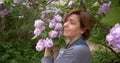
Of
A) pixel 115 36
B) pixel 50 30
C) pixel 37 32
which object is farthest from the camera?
pixel 50 30

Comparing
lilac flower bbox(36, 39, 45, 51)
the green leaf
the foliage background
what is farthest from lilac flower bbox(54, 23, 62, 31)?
the foliage background

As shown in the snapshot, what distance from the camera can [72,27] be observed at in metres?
2.20

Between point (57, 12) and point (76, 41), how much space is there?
1028 millimetres

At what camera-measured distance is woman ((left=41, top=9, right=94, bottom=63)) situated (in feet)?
7.19

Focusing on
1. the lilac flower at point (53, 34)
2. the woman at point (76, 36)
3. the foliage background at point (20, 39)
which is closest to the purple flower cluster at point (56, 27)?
the lilac flower at point (53, 34)

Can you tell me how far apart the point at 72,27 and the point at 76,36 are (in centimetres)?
9

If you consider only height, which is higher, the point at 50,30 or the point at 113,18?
the point at 113,18

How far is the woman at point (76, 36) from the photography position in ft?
7.19

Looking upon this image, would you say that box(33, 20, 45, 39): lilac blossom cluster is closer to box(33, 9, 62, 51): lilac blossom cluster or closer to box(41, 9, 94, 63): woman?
box(33, 9, 62, 51): lilac blossom cluster

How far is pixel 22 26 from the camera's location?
6.03 metres

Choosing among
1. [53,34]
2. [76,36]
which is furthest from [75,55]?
[53,34]

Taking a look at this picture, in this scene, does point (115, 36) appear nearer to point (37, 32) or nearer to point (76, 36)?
point (76, 36)

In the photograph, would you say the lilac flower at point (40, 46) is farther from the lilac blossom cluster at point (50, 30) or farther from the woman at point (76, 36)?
the woman at point (76, 36)

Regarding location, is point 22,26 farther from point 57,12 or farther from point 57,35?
point 57,35
